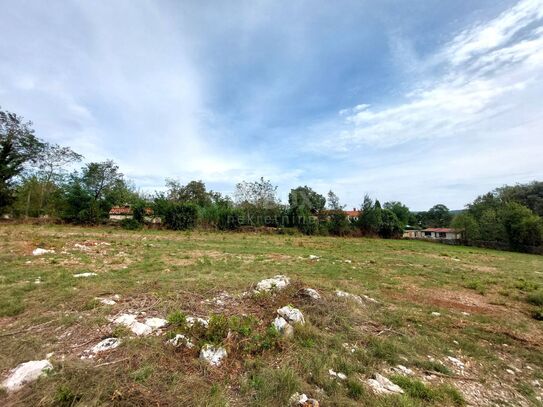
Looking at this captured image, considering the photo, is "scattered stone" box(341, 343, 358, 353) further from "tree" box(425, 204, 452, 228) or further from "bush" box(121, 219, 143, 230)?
"tree" box(425, 204, 452, 228)

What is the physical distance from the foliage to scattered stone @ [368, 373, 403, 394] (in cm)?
2495

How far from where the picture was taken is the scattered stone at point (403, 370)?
291 cm

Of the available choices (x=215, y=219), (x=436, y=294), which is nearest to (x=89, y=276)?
(x=436, y=294)

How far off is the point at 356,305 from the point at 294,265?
494 centimetres

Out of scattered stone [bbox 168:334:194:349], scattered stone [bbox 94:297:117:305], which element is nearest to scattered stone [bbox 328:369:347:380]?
scattered stone [bbox 168:334:194:349]

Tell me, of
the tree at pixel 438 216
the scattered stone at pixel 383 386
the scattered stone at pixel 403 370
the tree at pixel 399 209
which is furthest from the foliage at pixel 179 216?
the tree at pixel 438 216

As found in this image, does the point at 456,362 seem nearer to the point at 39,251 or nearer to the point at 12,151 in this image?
the point at 39,251

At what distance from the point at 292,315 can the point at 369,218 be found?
104 feet

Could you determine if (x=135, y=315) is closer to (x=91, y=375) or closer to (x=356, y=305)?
(x=91, y=375)

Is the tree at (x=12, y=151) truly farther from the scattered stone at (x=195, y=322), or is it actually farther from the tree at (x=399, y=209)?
the tree at (x=399, y=209)

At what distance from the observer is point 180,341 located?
2920 millimetres

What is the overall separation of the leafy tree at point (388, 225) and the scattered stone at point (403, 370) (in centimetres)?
3303

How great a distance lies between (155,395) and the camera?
2.16m

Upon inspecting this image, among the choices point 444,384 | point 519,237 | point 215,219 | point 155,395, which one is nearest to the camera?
point 155,395
